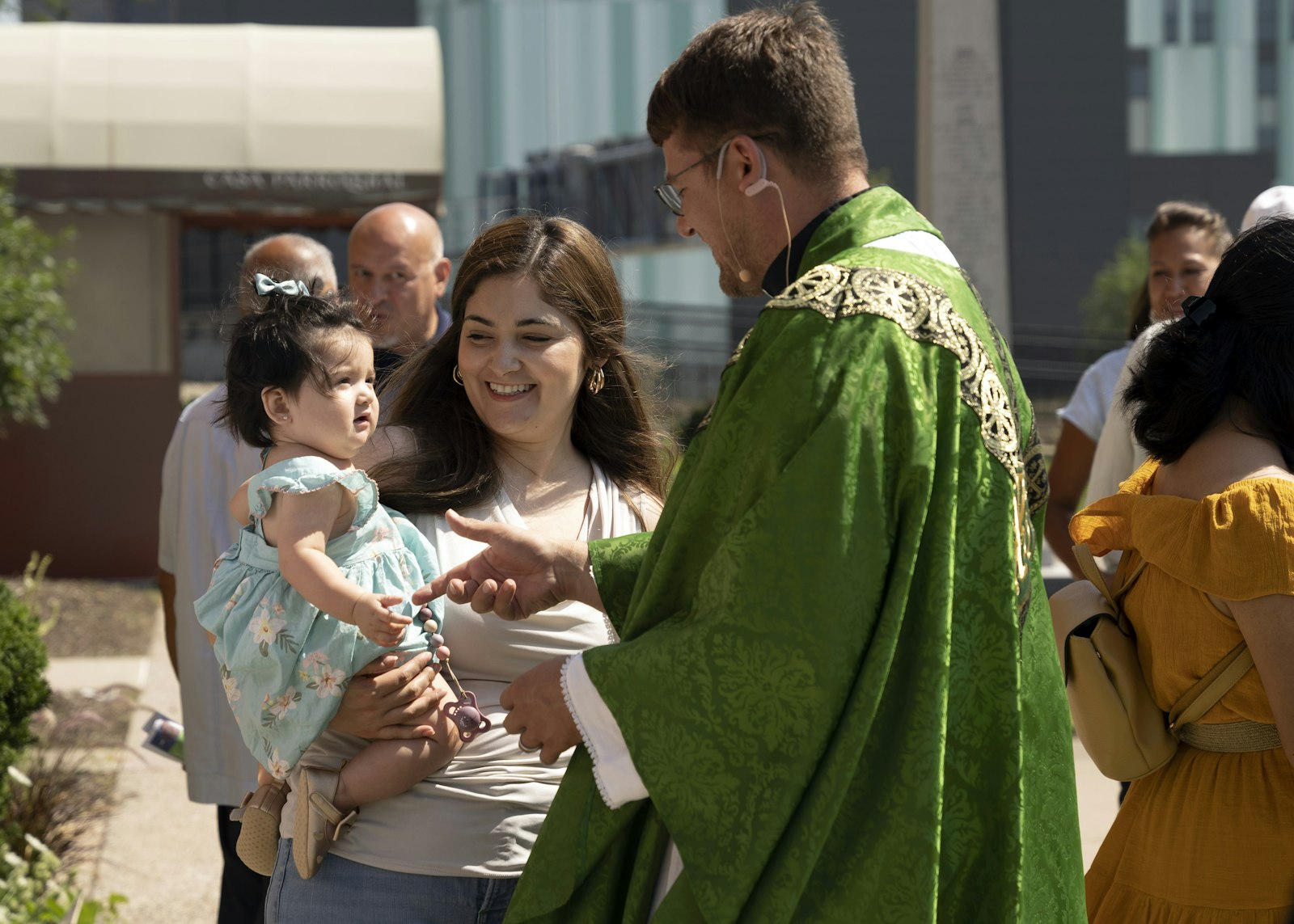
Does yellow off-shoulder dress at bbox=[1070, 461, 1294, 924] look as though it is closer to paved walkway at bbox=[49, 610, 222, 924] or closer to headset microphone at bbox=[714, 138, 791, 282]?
headset microphone at bbox=[714, 138, 791, 282]

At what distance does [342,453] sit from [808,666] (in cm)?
112

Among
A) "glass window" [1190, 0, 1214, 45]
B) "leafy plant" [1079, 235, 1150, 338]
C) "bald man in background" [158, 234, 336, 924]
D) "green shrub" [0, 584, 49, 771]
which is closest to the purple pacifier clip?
"bald man in background" [158, 234, 336, 924]

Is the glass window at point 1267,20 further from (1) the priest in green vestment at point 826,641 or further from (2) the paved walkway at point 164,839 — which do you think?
(1) the priest in green vestment at point 826,641

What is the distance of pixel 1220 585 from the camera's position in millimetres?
2555

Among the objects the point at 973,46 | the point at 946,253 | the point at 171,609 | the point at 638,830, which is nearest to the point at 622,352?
the point at 946,253

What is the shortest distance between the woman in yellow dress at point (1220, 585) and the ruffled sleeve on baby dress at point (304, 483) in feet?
4.62

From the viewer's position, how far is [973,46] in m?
11.1

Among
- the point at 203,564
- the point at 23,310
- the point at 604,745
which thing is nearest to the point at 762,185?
the point at 604,745

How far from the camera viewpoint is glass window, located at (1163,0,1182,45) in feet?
97.3

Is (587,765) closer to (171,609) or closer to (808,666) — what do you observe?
(808,666)

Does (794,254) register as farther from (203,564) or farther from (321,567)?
(203,564)

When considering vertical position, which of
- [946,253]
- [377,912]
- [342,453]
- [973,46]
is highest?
[973,46]

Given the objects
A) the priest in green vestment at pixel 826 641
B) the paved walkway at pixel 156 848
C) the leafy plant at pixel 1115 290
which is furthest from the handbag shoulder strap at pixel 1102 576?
the leafy plant at pixel 1115 290

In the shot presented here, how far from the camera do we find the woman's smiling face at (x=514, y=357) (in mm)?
2916
